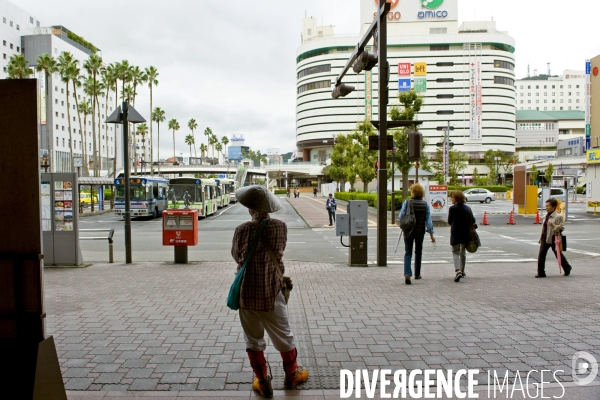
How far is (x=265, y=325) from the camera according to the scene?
410 centimetres

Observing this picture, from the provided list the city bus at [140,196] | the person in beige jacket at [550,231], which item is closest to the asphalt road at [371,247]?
the person in beige jacket at [550,231]

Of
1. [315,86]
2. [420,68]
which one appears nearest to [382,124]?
[420,68]

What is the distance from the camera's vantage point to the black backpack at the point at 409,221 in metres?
8.85

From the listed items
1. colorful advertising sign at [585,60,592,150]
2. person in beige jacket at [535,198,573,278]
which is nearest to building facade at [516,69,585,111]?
colorful advertising sign at [585,60,592,150]

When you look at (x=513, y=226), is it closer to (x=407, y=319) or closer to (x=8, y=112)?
(x=407, y=319)

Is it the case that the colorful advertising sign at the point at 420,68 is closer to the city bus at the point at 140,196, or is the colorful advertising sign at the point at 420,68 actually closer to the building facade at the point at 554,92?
the city bus at the point at 140,196

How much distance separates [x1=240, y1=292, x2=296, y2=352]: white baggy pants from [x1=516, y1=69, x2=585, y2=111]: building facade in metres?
204

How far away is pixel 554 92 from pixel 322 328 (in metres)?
206

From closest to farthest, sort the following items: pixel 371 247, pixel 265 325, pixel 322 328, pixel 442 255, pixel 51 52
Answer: pixel 265 325 → pixel 322 328 → pixel 442 255 → pixel 371 247 → pixel 51 52

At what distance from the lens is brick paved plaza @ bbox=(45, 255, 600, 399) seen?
14.9 ft

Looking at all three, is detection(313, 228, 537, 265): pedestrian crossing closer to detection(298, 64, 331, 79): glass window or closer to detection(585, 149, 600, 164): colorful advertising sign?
detection(585, 149, 600, 164): colorful advertising sign

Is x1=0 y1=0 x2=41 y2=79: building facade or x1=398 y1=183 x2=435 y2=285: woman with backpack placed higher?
x1=0 y1=0 x2=41 y2=79: building facade

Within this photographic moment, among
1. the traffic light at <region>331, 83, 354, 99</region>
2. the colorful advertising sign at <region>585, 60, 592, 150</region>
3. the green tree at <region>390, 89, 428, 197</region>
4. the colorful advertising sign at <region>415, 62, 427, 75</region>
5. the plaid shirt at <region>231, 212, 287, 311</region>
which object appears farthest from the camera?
the colorful advertising sign at <region>415, 62, 427, 75</region>

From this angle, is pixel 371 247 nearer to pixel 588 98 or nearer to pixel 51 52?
pixel 588 98
